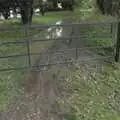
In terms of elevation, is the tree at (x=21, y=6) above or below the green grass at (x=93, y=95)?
above

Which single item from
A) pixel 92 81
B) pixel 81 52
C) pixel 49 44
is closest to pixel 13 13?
pixel 49 44

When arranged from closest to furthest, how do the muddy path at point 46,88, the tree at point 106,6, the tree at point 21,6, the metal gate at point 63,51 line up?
the muddy path at point 46,88
the metal gate at point 63,51
the tree at point 106,6
the tree at point 21,6

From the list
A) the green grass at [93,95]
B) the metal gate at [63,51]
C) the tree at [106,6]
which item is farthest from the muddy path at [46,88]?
the tree at [106,6]

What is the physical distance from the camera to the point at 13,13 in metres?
14.0

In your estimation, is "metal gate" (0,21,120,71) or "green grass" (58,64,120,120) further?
"metal gate" (0,21,120,71)

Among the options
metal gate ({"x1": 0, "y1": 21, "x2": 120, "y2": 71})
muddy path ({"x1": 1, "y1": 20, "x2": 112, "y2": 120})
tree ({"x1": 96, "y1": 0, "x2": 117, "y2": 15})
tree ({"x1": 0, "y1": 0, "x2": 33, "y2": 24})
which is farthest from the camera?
tree ({"x1": 0, "y1": 0, "x2": 33, "y2": 24})

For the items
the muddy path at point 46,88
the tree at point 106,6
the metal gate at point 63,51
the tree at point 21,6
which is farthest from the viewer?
the tree at point 21,6

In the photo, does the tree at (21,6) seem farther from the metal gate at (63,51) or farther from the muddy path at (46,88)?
the muddy path at (46,88)

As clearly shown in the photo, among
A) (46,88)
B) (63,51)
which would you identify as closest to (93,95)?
(46,88)

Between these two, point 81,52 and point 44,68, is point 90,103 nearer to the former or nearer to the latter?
point 44,68

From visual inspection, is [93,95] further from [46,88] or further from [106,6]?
[106,6]

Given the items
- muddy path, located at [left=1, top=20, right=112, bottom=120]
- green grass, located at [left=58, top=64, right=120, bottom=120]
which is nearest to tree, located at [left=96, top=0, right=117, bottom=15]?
muddy path, located at [left=1, top=20, right=112, bottom=120]

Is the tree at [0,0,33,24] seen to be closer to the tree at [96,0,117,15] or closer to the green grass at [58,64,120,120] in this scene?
the tree at [96,0,117,15]

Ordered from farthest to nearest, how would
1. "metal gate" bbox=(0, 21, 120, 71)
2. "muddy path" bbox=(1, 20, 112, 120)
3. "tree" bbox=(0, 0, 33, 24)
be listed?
"tree" bbox=(0, 0, 33, 24), "metal gate" bbox=(0, 21, 120, 71), "muddy path" bbox=(1, 20, 112, 120)
